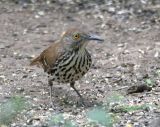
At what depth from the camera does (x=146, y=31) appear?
10938 millimetres

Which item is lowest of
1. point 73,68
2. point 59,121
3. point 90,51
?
point 90,51

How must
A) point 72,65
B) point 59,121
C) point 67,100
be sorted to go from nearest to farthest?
point 59,121
point 72,65
point 67,100

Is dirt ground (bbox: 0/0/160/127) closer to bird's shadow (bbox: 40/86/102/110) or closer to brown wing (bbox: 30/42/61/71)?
bird's shadow (bbox: 40/86/102/110)

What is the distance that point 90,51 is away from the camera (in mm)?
10164

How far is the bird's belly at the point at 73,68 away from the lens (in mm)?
7074

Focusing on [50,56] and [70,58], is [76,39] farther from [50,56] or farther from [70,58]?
[50,56]

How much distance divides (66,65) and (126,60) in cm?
248

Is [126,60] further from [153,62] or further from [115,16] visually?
[115,16]

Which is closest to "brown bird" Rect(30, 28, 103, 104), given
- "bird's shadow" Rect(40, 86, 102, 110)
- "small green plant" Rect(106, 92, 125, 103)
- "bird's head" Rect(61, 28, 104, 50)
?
"bird's head" Rect(61, 28, 104, 50)

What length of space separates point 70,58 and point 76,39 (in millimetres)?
251

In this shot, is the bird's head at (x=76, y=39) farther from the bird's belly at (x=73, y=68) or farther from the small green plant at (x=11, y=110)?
the small green plant at (x=11, y=110)

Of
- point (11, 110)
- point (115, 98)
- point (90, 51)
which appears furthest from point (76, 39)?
point (90, 51)

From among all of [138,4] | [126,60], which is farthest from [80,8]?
[126,60]

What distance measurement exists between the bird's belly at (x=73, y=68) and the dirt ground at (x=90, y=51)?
371 millimetres
